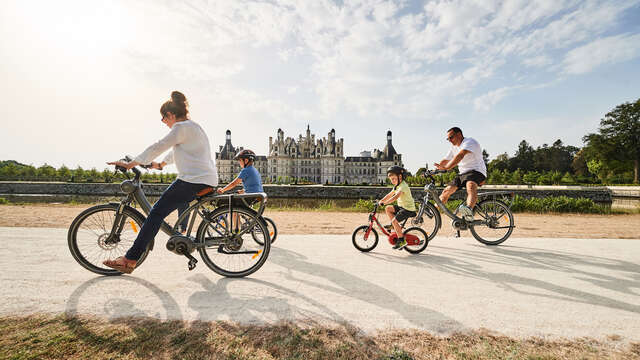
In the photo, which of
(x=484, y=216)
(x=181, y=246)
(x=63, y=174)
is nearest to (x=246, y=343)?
(x=181, y=246)

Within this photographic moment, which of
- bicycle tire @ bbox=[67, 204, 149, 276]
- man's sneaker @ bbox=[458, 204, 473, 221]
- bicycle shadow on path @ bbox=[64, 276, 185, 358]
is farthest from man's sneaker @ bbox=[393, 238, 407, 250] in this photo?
bicycle tire @ bbox=[67, 204, 149, 276]

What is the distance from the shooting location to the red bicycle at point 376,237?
3.98 m

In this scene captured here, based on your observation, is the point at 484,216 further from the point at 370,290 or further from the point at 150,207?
the point at 150,207

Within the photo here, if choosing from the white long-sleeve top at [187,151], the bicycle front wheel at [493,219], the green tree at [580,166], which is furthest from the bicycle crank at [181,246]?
the green tree at [580,166]

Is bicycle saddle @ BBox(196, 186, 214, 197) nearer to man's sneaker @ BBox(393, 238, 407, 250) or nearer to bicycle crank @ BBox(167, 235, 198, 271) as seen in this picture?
bicycle crank @ BBox(167, 235, 198, 271)

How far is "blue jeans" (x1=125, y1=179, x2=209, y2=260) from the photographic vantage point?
2.75m

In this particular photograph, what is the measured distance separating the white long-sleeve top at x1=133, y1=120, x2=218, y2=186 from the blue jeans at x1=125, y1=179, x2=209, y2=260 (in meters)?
0.09

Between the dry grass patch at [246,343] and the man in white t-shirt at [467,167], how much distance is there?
3064mm

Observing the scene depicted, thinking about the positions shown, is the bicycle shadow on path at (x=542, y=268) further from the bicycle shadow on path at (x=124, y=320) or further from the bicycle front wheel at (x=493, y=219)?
the bicycle shadow on path at (x=124, y=320)

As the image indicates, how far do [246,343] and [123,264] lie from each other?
5.84 ft

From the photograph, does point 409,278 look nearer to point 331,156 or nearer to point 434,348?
point 434,348

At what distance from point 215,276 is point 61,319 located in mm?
1257

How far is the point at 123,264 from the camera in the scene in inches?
107

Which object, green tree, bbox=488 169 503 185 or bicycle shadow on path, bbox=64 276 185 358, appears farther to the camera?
green tree, bbox=488 169 503 185
